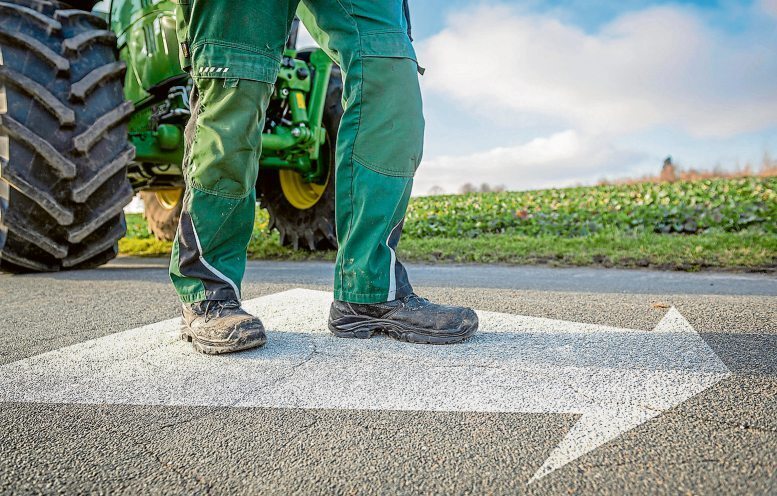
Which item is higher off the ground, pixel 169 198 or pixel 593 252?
pixel 169 198

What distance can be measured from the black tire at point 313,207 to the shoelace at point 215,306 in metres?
2.72

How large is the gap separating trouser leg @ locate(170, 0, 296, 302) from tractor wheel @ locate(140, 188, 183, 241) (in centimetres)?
465

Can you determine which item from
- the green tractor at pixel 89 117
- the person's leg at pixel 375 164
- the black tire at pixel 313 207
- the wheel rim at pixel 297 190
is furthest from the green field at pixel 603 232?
the person's leg at pixel 375 164

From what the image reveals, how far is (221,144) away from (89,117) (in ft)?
6.67

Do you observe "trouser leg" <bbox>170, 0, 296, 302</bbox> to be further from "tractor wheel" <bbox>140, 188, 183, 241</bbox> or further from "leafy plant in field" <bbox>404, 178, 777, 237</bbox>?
"leafy plant in field" <bbox>404, 178, 777, 237</bbox>

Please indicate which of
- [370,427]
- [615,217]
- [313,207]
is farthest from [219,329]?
[615,217]

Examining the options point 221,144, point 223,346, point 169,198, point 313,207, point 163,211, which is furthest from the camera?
point 169,198

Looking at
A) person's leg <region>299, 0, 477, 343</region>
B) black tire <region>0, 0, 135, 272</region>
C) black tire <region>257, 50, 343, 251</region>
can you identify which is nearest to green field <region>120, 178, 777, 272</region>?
black tire <region>257, 50, 343, 251</region>

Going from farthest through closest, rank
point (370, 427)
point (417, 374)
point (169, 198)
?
1. point (169, 198)
2. point (417, 374)
3. point (370, 427)

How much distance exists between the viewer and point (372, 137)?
1656 millimetres

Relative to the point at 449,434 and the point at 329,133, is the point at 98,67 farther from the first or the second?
the point at 449,434

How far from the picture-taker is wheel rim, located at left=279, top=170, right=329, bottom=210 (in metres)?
4.86

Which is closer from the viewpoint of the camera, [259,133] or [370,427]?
[370,427]

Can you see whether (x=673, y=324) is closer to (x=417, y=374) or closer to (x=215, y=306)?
(x=417, y=374)
